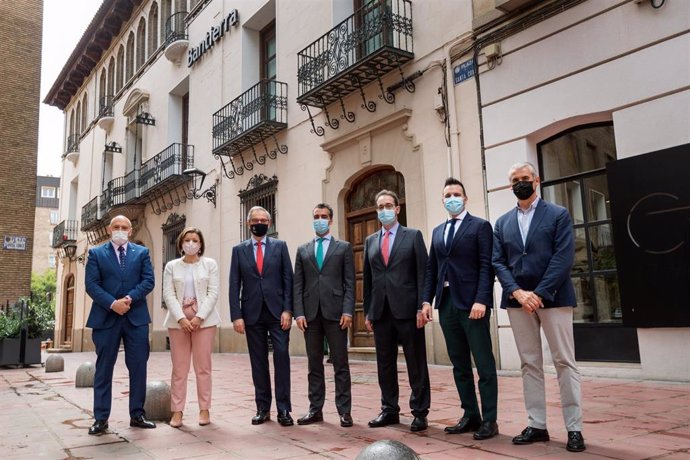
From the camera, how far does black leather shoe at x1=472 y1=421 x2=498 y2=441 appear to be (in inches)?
167

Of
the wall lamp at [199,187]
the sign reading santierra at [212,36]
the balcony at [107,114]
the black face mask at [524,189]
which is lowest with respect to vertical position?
the black face mask at [524,189]

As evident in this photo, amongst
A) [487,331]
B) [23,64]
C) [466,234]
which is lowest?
[487,331]

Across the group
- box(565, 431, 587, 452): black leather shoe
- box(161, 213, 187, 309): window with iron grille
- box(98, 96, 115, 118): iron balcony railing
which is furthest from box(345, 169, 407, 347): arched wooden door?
box(98, 96, 115, 118): iron balcony railing

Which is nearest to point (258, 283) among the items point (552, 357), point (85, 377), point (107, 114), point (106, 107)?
point (552, 357)

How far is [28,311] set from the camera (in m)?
13.5

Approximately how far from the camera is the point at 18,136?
20.3 m

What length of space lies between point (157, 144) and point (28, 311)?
8.40 metres

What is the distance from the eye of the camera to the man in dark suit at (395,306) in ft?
16.1

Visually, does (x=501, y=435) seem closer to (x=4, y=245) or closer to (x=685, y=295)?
(x=685, y=295)

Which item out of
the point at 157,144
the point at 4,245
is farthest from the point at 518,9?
the point at 4,245

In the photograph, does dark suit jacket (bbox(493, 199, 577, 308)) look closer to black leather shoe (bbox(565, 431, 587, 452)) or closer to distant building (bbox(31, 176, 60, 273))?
black leather shoe (bbox(565, 431, 587, 452))

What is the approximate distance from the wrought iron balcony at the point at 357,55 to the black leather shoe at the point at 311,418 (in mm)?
6762

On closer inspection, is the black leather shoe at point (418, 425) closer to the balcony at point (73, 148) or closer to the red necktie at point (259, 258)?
the red necktie at point (259, 258)

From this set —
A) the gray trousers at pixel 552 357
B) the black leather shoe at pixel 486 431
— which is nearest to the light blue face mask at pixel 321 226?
the gray trousers at pixel 552 357
